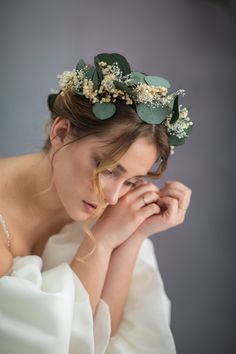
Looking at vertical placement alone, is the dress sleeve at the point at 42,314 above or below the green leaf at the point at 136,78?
below

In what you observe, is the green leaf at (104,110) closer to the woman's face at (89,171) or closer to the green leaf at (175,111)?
the woman's face at (89,171)

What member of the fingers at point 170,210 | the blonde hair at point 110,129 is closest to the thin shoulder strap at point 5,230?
the blonde hair at point 110,129

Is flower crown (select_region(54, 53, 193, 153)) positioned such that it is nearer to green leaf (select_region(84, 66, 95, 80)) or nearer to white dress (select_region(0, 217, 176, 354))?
green leaf (select_region(84, 66, 95, 80))

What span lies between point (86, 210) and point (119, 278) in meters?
0.31

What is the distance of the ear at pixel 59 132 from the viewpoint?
134cm

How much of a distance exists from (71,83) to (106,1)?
624mm

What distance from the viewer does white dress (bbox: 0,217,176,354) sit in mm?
1167

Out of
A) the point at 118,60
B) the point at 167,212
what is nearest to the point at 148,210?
the point at 167,212

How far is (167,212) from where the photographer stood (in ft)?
5.08

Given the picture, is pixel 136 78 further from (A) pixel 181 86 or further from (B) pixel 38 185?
(A) pixel 181 86

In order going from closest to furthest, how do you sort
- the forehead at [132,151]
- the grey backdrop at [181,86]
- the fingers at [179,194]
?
the forehead at [132,151] < the fingers at [179,194] < the grey backdrop at [181,86]

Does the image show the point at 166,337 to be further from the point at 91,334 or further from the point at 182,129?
the point at 182,129

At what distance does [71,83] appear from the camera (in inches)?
53.2

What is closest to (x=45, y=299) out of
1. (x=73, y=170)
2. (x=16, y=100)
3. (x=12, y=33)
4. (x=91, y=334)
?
(x=91, y=334)
